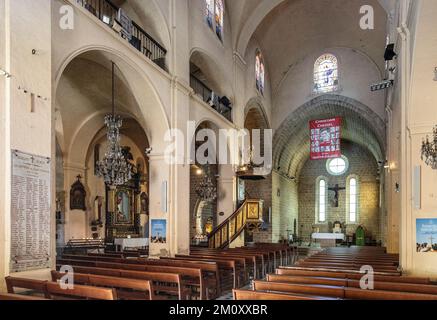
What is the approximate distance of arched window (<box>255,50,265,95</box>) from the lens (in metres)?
20.6

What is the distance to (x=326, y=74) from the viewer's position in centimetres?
2242

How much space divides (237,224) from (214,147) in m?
3.82

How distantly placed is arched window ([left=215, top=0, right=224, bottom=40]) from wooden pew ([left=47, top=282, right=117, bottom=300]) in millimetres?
12620

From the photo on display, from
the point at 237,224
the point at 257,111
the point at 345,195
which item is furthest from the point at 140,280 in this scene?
the point at 345,195

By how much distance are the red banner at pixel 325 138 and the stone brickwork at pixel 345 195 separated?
315 inches

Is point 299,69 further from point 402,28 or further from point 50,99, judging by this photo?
point 50,99

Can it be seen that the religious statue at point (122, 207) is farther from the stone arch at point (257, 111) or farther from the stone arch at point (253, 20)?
the stone arch at point (253, 20)

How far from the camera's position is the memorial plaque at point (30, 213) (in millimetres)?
5805

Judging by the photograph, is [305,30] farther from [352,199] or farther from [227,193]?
[352,199]

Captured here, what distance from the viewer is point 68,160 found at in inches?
595

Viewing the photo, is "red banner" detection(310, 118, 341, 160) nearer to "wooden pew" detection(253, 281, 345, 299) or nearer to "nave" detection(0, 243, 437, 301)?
"nave" detection(0, 243, 437, 301)


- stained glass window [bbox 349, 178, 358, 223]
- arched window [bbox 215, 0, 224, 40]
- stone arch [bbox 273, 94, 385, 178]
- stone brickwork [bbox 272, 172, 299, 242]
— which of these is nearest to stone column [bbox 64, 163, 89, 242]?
arched window [bbox 215, 0, 224, 40]

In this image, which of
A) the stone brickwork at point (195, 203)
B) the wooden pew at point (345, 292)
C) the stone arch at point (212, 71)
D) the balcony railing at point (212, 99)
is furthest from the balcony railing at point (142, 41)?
the stone brickwork at point (195, 203)

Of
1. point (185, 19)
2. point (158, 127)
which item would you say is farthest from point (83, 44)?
point (185, 19)
